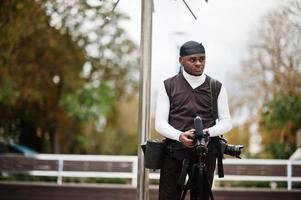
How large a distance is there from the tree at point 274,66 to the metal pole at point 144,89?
259 centimetres

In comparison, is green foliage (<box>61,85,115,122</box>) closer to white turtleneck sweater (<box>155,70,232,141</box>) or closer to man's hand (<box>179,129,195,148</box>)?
white turtleneck sweater (<box>155,70,232,141</box>)

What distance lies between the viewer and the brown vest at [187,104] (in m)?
3.00

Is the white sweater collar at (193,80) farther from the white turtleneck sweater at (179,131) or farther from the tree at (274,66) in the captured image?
the tree at (274,66)

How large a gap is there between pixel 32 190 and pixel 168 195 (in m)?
4.19

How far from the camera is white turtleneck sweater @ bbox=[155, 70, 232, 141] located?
2.94 meters

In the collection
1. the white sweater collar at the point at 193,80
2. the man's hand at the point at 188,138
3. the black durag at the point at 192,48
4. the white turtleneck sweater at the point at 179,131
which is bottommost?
the man's hand at the point at 188,138

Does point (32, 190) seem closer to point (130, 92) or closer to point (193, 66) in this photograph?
point (193, 66)

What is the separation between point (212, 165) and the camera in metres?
3.03

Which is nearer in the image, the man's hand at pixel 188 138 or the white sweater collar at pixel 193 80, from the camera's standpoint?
the man's hand at pixel 188 138

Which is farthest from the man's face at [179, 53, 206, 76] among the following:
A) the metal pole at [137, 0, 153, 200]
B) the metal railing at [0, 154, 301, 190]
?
the metal railing at [0, 154, 301, 190]

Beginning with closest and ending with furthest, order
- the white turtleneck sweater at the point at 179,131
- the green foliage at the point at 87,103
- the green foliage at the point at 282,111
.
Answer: the white turtleneck sweater at the point at 179,131, the green foliage at the point at 282,111, the green foliage at the point at 87,103

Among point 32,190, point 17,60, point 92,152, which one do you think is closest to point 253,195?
point 32,190

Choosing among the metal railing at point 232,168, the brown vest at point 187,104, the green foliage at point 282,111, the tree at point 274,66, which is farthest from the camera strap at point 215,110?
the green foliage at point 282,111

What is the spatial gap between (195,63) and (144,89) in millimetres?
824
